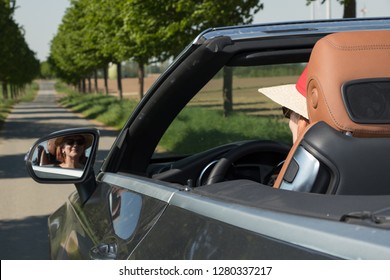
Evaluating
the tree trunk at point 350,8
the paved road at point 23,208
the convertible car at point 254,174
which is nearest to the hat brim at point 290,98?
the convertible car at point 254,174

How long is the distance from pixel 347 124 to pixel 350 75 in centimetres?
14

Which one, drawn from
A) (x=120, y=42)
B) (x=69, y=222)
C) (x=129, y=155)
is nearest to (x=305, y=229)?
(x=129, y=155)

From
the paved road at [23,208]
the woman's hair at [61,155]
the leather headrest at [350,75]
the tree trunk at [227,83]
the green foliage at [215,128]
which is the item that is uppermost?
the leather headrest at [350,75]

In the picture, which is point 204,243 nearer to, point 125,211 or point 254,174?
point 125,211

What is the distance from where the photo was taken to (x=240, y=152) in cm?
347

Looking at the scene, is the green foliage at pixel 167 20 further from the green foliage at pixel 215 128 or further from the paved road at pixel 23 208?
the green foliage at pixel 215 128

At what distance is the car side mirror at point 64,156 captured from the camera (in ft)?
10.4

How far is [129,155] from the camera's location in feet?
10.5

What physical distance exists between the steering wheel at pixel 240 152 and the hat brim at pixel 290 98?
548 mm

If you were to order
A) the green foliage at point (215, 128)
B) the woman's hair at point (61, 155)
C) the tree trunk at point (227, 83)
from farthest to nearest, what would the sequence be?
1. the green foliage at point (215, 128)
2. the tree trunk at point (227, 83)
3. the woman's hair at point (61, 155)

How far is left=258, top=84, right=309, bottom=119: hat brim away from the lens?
8.96 ft

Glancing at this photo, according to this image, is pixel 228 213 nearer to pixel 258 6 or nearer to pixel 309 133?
pixel 309 133

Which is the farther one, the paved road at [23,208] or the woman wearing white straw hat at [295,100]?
the paved road at [23,208]

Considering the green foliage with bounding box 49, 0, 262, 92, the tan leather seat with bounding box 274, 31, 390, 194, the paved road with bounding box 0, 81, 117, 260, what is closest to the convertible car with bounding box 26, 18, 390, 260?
the tan leather seat with bounding box 274, 31, 390, 194
